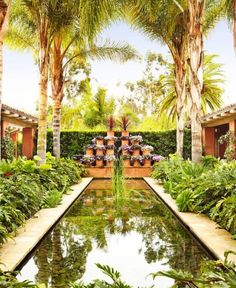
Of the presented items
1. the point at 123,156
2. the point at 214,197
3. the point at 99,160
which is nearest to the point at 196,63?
the point at 214,197

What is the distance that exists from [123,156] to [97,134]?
3.73 m

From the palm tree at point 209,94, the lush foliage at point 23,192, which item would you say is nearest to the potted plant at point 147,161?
the lush foliage at point 23,192

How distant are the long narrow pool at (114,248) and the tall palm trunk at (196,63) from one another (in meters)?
2.58

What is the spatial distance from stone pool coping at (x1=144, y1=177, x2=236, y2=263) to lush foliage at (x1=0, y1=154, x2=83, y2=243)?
251 cm

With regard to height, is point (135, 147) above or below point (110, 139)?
below

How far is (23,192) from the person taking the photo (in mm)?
7469

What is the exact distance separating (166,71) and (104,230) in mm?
30298

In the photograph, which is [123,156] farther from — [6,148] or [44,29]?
[44,29]

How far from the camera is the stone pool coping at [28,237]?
4787mm

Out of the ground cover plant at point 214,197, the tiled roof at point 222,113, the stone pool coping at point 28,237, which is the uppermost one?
the tiled roof at point 222,113

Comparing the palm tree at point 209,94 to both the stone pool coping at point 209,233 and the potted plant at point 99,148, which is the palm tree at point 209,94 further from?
the stone pool coping at point 209,233

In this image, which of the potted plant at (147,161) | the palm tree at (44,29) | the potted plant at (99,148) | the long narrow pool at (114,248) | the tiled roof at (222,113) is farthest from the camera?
the potted plant at (99,148)

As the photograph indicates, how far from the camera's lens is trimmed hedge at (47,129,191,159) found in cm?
2239

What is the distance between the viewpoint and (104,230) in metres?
7.16
